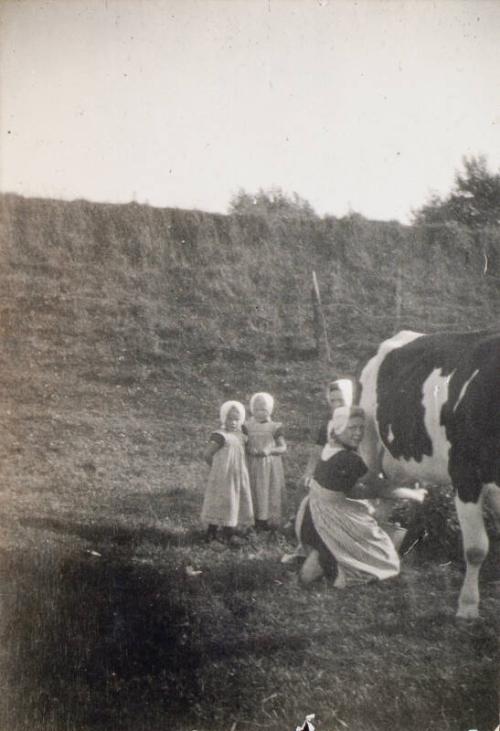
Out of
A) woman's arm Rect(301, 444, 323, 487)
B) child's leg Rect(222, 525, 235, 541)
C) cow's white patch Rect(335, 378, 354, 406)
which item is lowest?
child's leg Rect(222, 525, 235, 541)

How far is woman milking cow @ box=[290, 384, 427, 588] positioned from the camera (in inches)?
166

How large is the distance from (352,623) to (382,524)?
64 cm

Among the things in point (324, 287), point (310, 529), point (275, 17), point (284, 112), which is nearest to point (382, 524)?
point (310, 529)

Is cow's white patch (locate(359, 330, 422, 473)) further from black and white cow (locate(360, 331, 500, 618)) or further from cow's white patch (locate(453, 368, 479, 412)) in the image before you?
cow's white patch (locate(453, 368, 479, 412))

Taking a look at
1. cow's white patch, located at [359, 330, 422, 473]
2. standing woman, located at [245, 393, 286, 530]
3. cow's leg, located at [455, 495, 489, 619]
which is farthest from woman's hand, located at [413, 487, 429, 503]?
standing woman, located at [245, 393, 286, 530]

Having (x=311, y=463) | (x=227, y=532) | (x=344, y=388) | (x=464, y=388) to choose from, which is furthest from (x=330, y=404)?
(x=227, y=532)

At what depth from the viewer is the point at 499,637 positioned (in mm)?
3877

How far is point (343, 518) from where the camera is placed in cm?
433

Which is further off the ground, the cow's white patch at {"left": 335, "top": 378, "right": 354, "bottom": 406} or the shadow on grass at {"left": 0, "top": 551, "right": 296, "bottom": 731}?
the cow's white patch at {"left": 335, "top": 378, "right": 354, "bottom": 406}

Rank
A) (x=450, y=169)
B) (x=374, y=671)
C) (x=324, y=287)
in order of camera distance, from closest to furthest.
Answer: 1. (x=374, y=671)
2. (x=450, y=169)
3. (x=324, y=287)

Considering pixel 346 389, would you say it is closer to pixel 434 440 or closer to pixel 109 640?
pixel 434 440

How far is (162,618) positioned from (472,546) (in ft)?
5.30

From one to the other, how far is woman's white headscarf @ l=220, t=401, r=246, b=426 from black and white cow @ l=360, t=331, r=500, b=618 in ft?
2.60

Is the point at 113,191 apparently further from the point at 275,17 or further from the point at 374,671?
the point at 374,671
